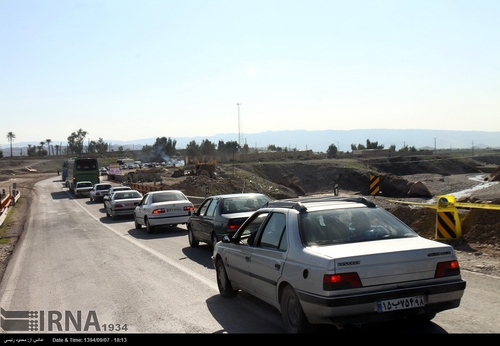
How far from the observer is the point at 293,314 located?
593 centimetres

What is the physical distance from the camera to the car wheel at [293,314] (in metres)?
5.66

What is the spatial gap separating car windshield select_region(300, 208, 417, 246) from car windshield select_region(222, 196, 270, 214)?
21.7 feet

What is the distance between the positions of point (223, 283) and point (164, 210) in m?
10.2

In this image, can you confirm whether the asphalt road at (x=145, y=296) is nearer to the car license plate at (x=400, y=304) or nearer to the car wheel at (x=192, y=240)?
the car wheel at (x=192, y=240)

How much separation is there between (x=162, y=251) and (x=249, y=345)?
8.41 meters

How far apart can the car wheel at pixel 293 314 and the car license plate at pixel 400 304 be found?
80cm

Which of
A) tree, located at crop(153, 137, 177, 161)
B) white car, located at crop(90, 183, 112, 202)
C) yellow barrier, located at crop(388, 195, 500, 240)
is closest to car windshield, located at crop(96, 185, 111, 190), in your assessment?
white car, located at crop(90, 183, 112, 202)

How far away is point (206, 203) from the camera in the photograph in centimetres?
1407

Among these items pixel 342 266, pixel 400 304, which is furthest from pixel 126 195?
pixel 400 304

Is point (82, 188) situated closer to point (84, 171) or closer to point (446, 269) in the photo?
point (84, 171)

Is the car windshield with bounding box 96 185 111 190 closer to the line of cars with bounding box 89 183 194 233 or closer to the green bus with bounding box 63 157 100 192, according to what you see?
the green bus with bounding box 63 157 100 192

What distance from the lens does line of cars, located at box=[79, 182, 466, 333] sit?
527cm

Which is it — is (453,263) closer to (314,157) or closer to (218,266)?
(218,266)

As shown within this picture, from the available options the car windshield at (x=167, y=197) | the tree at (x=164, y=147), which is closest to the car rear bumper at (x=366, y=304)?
the car windshield at (x=167, y=197)
